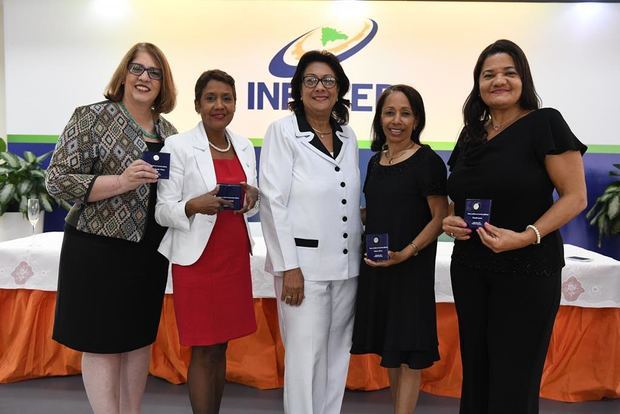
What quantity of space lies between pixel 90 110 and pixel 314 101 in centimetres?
97

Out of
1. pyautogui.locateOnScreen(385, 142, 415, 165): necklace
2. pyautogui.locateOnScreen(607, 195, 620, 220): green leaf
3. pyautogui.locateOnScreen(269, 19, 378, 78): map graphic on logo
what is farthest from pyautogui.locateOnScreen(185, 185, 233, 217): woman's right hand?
pyautogui.locateOnScreen(607, 195, 620, 220): green leaf

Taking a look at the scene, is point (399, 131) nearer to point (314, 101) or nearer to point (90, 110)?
point (314, 101)

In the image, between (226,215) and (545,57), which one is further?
(545,57)

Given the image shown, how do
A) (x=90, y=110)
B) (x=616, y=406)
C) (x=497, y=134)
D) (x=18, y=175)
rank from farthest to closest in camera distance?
1. (x=18, y=175)
2. (x=616, y=406)
3. (x=90, y=110)
4. (x=497, y=134)

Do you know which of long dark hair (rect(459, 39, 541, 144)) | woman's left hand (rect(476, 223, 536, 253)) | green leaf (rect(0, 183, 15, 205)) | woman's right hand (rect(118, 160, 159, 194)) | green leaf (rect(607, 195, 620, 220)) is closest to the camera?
woman's left hand (rect(476, 223, 536, 253))

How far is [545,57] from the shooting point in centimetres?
486

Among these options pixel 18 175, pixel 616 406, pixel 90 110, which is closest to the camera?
pixel 90 110

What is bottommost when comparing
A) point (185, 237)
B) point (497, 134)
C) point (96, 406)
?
point (96, 406)

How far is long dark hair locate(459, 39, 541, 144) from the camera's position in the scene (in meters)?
1.78

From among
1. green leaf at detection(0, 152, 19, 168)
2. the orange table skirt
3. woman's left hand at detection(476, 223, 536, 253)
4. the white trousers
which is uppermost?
green leaf at detection(0, 152, 19, 168)

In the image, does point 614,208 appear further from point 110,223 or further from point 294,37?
point 110,223

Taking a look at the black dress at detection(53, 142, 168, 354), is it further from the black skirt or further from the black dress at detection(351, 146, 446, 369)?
the black dress at detection(351, 146, 446, 369)

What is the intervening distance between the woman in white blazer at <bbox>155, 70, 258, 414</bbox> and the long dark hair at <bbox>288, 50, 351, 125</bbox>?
0.30m

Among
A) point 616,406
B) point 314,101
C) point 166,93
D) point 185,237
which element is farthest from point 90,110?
point 616,406
